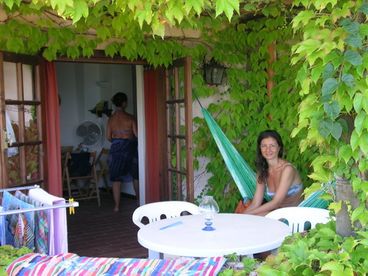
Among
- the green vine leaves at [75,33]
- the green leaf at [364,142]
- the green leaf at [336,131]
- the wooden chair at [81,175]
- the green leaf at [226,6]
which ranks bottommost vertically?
the wooden chair at [81,175]

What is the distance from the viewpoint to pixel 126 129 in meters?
5.71

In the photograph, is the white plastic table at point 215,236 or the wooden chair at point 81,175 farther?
the wooden chair at point 81,175

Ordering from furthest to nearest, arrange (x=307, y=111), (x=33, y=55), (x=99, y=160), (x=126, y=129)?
(x=99, y=160)
(x=126, y=129)
(x=33, y=55)
(x=307, y=111)

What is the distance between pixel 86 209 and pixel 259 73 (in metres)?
2.78

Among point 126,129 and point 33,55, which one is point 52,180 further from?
point 126,129

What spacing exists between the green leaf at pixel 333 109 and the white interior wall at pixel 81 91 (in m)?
5.91

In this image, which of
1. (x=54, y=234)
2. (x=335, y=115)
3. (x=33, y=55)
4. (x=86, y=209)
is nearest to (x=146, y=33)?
(x=33, y=55)

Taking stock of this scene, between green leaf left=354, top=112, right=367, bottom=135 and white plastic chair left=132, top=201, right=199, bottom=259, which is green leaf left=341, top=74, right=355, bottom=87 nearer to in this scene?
green leaf left=354, top=112, right=367, bottom=135

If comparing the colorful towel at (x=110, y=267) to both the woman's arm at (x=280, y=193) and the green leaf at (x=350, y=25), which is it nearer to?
the green leaf at (x=350, y=25)

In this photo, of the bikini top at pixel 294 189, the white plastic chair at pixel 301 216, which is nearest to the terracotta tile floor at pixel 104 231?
the bikini top at pixel 294 189

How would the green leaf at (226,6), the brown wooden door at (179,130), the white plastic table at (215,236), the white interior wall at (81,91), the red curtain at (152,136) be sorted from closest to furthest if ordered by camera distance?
Answer: the green leaf at (226,6)
the white plastic table at (215,236)
the brown wooden door at (179,130)
the red curtain at (152,136)
the white interior wall at (81,91)

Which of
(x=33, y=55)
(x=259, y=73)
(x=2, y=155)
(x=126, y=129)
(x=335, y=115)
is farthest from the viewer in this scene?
(x=126, y=129)

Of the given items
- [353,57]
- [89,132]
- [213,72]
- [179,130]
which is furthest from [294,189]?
[89,132]

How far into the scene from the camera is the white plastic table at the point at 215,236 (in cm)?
211
